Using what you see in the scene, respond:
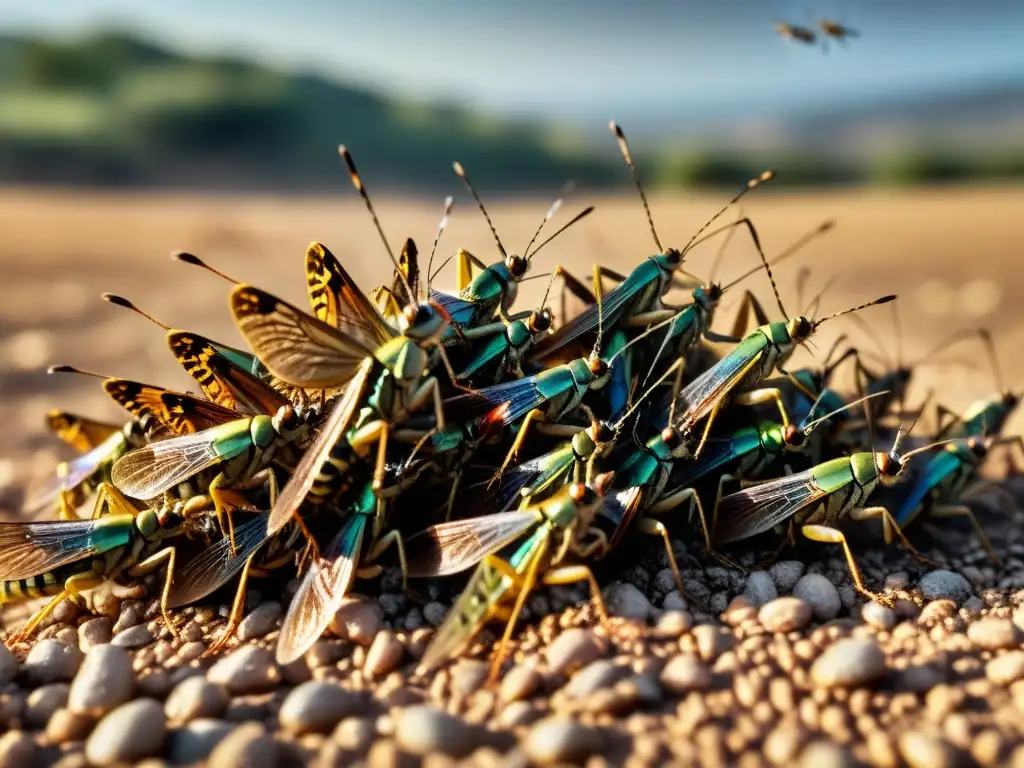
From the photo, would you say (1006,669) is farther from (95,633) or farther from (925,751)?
(95,633)

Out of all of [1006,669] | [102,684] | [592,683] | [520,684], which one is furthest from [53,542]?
[1006,669]

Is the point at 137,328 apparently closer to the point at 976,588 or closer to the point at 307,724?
the point at 307,724

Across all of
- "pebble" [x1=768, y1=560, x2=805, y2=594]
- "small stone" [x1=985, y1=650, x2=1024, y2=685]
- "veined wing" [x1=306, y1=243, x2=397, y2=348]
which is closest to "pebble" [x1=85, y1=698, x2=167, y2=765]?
"veined wing" [x1=306, y1=243, x2=397, y2=348]

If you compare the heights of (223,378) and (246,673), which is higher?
(223,378)

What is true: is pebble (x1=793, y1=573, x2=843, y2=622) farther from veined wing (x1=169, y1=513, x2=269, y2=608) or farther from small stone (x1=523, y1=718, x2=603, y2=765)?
veined wing (x1=169, y1=513, x2=269, y2=608)

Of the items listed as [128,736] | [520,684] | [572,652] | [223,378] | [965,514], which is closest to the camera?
[128,736]

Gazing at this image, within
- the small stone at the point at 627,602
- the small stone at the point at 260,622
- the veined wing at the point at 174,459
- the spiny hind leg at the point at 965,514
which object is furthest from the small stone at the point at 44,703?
the spiny hind leg at the point at 965,514
